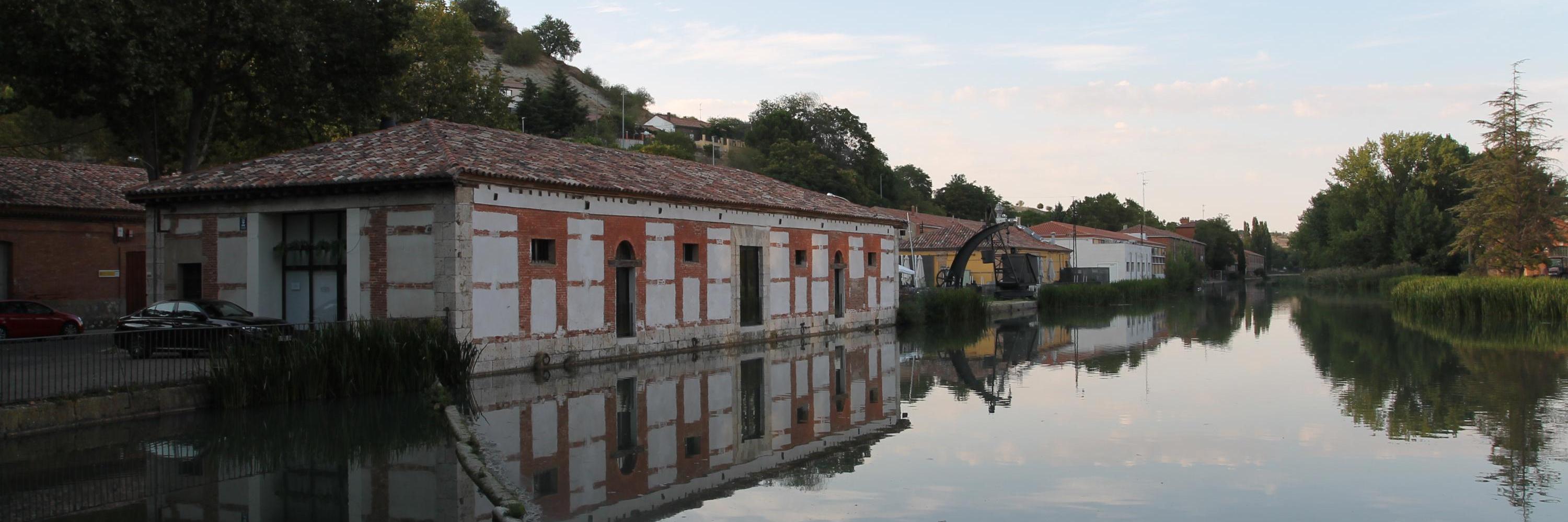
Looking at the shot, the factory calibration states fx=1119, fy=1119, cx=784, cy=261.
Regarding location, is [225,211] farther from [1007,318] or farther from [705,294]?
[1007,318]

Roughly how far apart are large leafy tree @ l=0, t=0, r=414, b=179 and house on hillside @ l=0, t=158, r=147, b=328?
7.37 feet

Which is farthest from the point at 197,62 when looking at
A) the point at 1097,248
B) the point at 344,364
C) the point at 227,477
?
the point at 1097,248

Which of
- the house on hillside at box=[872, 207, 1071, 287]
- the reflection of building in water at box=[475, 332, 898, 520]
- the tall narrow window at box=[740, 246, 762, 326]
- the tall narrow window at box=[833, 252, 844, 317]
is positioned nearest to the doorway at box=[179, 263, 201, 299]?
the reflection of building in water at box=[475, 332, 898, 520]

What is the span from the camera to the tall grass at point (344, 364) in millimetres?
14812

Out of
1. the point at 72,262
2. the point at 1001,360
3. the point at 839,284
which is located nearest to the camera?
the point at 1001,360

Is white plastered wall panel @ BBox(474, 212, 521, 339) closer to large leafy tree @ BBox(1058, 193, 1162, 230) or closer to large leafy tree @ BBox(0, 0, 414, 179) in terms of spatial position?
large leafy tree @ BBox(0, 0, 414, 179)

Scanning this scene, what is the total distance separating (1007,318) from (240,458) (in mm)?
34246

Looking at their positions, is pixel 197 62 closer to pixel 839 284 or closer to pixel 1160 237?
pixel 839 284

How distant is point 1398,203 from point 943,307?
47.2 meters

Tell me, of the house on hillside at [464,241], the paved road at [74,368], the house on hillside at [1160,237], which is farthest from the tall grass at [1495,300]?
the house on hillside at [1160,237]

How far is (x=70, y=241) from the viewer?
27.0 metres

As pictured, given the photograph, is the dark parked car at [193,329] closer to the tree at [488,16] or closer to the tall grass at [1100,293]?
the tall grass at [1100,293]

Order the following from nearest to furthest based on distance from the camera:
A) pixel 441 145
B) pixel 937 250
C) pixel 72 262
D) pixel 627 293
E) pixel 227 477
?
1. pixel 227 477
2. pixel 441 145
3. pixel 627 293
4. pixel 72 262
5. pixel 937 250

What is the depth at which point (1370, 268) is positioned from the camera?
7112cm
